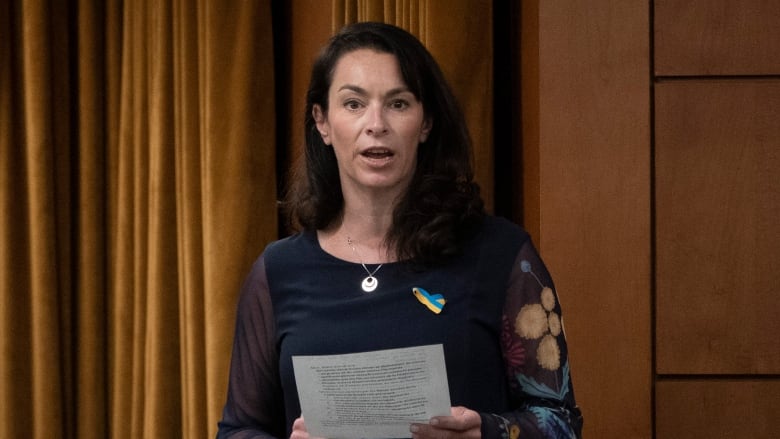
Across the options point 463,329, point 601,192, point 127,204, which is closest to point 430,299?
point 463,329

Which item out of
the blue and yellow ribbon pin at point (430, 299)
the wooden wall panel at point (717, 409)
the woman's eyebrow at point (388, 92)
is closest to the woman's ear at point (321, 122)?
the woman's eyebrow at point (388, 92)

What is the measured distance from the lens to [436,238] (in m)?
1.76

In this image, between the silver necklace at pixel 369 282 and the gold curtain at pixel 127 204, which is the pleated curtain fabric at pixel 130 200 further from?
the silver necklace at pixel 369 282

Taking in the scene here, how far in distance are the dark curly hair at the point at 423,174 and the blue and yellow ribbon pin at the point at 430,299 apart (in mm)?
60

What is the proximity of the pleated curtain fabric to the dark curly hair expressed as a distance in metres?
0.80

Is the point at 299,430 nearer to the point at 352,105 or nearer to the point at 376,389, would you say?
the point at 376,389

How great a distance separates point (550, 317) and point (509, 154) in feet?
3.44

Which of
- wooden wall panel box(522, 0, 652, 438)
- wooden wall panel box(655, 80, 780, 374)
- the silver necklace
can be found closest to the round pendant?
the silver necklace

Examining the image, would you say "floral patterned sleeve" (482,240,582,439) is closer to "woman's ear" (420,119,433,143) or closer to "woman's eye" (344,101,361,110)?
"woman's ear" (420,119,433,143)

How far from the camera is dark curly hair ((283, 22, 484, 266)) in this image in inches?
70.1

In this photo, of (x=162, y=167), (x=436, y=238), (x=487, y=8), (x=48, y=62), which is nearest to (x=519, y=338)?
(x=436, y=238)

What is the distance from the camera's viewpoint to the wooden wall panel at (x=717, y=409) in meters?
2.29

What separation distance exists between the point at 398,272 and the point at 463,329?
16 centimetres

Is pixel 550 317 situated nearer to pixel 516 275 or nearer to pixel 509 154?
pixel 516 275
